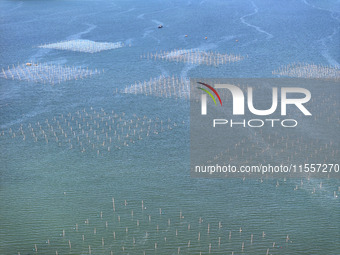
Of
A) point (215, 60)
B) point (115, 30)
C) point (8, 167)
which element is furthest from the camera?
point (115, 30)

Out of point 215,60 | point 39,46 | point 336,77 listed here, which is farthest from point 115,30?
point 336,77

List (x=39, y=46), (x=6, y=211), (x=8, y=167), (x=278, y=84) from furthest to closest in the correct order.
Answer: (x=39, y=46) → (x=278, y=84) → (x=8, y=167) → (x=6, y=211)

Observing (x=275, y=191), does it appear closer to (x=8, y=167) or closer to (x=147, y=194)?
(x=147, y=194)

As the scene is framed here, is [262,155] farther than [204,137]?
No

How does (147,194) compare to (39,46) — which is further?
(39,46)

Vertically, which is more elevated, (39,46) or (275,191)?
(39,46)

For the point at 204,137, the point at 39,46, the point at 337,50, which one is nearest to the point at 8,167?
the point at 204,137

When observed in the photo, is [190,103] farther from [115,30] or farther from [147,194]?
[115,30]

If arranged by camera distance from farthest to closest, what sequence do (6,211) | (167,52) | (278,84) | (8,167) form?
1. (167,52)
2. (278,84)
3. (8,167)
4. (6,211)

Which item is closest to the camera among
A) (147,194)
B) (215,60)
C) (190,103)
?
(147,194)
